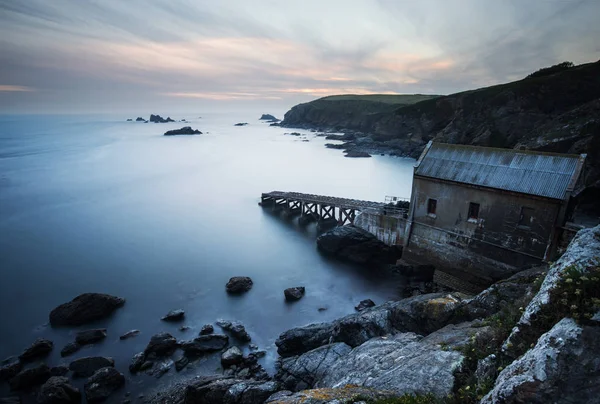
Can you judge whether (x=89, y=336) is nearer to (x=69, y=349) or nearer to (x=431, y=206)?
(x=69, y=349)

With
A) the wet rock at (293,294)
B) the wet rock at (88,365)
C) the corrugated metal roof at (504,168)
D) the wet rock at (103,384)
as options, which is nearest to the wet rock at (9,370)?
the wet rock at (88,365)

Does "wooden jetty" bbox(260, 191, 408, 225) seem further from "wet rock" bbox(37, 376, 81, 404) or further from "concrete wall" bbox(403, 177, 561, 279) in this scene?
"wet rock" bbox(37, 376, 81, 404)

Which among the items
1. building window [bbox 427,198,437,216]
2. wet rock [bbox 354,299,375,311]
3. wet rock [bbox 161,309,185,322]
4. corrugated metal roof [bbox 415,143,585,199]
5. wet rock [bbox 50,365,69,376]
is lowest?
wet rock [bbox 50,365,69,376]

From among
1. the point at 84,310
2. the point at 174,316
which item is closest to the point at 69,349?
the point at 84,310

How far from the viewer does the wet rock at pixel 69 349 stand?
1667 centimetres

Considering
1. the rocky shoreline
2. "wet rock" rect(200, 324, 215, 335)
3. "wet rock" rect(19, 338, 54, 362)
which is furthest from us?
"wet rock" rect(200, 324, 215, 335)

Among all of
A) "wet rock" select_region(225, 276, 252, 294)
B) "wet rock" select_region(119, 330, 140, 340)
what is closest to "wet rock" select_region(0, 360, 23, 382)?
"wet rock" select_region(119, 330, 140, 340)

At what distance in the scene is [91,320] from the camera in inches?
769

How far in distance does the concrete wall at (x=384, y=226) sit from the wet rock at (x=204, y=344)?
46.0 feet

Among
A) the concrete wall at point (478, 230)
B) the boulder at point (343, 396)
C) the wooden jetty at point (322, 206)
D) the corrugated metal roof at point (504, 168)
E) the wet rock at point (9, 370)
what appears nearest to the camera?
the boulder at point (343, 396)

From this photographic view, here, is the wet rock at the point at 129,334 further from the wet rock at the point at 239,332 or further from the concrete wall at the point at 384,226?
the concrete wall at the point at 384,226

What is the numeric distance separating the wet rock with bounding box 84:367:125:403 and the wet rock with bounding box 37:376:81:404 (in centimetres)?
46

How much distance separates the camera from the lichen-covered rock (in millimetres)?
4930

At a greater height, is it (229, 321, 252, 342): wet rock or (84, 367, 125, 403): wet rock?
(229, 321, 252, 342): wet rock
